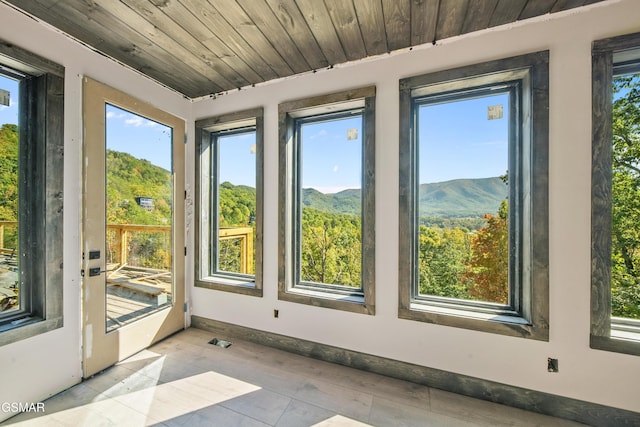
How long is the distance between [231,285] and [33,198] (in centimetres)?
166

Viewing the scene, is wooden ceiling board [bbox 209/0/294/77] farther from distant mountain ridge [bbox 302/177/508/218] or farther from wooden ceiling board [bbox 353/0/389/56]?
distant mountain ridge [bbox 302/177/508/218]

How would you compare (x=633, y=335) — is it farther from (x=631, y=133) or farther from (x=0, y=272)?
(x=0, y=272)

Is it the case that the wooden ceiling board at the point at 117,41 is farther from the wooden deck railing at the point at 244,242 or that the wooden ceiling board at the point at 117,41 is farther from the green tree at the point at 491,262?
the green tree at the point at 491,262

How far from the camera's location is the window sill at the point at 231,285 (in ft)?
8.50

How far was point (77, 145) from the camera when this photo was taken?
190cm

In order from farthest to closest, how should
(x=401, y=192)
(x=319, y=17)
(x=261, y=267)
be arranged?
(x=261, y=267) < (x=401, y=192) < (x=319, y=17)

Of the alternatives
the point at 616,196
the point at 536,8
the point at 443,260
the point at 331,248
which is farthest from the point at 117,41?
the point at 616,196

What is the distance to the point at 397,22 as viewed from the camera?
1.73 metres

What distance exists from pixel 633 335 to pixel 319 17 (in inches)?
113

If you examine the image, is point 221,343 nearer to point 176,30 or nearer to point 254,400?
point 254,400

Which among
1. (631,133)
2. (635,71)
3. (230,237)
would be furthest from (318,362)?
(635,71)

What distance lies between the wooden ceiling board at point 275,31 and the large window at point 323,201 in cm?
33

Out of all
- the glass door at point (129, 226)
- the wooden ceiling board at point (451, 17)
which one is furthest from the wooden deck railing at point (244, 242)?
the wooden ceiling board at point (451, 17)

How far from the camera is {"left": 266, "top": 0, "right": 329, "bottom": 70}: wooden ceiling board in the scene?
5.25 feet
